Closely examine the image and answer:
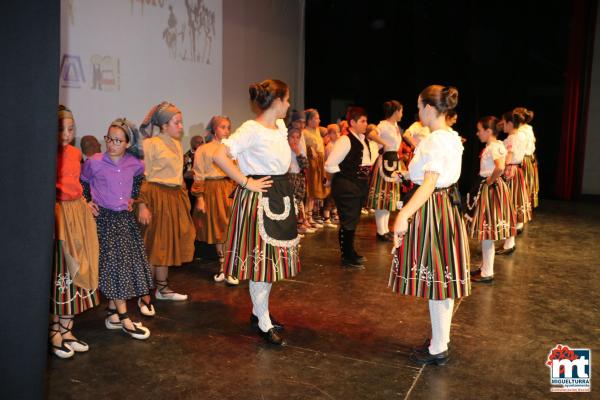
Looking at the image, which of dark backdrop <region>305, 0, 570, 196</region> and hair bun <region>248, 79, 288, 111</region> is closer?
hair bun <region>248, 79, 288, 111</region>

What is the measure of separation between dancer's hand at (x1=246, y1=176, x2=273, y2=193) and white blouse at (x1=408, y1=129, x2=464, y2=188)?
2.45 feet

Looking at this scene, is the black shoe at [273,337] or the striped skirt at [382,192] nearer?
the black shoe at [273,337]

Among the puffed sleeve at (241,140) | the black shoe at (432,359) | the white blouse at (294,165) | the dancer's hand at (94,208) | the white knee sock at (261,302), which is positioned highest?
the puffed sleeve at (241,140)

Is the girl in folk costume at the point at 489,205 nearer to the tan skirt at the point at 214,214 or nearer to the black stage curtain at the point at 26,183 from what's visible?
the tan skirt at the point at 214,214

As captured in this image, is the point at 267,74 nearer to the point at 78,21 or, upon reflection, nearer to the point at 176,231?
the point at 78,21

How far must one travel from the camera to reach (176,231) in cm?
381

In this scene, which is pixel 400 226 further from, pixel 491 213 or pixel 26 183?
pixel 491 213

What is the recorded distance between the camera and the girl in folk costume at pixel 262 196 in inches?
120

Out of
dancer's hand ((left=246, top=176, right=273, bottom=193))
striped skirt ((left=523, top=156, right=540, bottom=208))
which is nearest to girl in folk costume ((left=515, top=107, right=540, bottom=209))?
striped skirt ((left=523, top=156, right=540, bottom=208))

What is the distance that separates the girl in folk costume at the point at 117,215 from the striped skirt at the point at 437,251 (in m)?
1.53

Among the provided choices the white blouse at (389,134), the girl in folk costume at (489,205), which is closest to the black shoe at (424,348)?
the girl in folk costume at (489,205)

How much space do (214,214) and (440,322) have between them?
2169 millimetres

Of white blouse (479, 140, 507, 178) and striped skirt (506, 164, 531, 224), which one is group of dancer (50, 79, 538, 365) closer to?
white blouse (479, 140, 507, 178)

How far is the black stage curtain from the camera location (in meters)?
1.19
